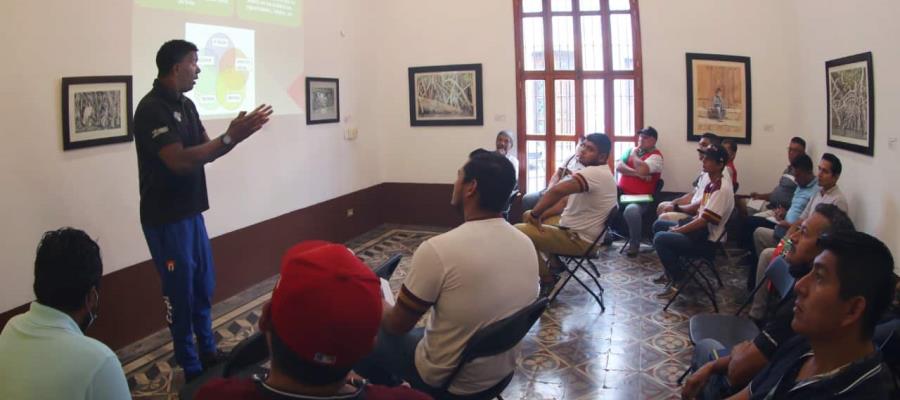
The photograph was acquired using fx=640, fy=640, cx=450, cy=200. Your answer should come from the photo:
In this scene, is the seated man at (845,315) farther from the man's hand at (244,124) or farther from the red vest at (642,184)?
Result: the red vest at (642,184)

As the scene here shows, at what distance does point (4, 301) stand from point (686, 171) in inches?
246

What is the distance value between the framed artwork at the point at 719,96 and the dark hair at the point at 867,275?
5369 mm

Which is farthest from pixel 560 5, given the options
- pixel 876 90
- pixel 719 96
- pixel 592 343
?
pixel 592 343

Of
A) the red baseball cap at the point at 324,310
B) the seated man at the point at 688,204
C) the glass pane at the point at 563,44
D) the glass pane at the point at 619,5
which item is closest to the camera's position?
the red baseball cap at the point at 324,310

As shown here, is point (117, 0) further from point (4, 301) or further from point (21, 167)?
point (4, 301)

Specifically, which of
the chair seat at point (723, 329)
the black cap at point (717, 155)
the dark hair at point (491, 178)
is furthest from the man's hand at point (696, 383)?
the black cap at point (717, 155)

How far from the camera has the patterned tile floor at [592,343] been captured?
3662 millimetres

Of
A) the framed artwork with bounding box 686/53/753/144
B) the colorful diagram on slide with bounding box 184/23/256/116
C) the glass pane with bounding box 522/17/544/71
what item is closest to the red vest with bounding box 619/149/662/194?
the framed artwork with bounding box 686/53/753/144

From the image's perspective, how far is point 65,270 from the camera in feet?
6.37

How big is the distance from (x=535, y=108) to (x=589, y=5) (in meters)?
1.30

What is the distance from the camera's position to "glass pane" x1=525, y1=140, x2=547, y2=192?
7.68m

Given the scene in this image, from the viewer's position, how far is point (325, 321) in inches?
49.5

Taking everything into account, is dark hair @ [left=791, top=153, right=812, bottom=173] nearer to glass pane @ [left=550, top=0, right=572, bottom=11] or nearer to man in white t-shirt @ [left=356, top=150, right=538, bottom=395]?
glass pane @ [left=550, top=0, right=572, bottom=11]

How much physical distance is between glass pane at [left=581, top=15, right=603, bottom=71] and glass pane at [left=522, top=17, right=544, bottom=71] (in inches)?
18.7
